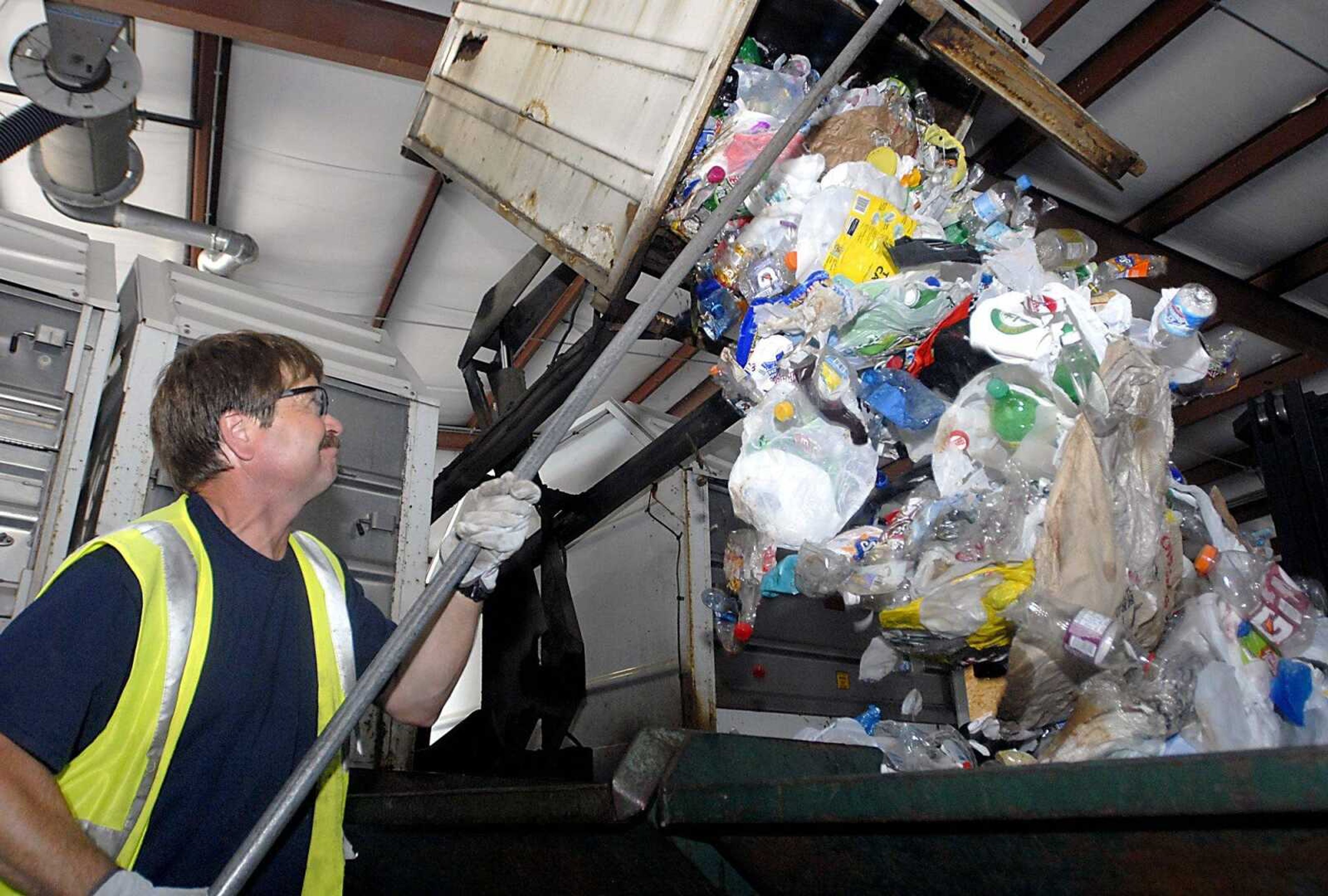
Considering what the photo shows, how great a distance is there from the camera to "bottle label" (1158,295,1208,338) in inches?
81.2

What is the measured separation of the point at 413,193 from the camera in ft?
18.3

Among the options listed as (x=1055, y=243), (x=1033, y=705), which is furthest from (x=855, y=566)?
(x=1055, y=243)

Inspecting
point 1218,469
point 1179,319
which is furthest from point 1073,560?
point 1218,469

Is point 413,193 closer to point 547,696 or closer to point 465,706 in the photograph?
point 547,696

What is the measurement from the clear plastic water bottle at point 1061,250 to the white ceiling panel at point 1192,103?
1.68 m

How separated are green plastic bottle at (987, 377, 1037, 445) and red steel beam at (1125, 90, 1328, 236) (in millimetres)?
3556

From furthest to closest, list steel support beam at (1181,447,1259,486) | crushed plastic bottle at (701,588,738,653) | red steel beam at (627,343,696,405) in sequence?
steel support beam at (1181,447,1259,486) < red steel beam at (627,343,696,405) < crushed plastic bottle at (701,588,738,653)

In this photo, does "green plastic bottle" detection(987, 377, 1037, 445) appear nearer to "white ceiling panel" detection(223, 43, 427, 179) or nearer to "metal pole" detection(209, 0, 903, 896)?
"metal pole" detection(209, 0, 903, 896)

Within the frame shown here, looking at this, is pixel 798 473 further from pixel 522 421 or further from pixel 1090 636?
pixel 522 421

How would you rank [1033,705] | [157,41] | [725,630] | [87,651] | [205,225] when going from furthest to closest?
[205,225] < [157,41] < [725,630] < [1033,705] < [87,651]

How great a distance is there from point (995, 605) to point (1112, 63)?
11.5 ft

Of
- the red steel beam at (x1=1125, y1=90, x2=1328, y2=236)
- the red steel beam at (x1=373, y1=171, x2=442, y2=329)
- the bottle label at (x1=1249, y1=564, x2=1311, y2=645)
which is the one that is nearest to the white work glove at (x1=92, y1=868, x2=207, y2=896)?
the bottle label at (x1=1249, y1=564, x2=1311, y2=645)

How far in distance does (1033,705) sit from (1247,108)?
3870 mm

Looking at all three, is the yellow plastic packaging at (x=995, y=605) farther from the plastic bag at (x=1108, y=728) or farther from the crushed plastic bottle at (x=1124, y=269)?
the crushed plastic bottle at (x=1124, y=269)
